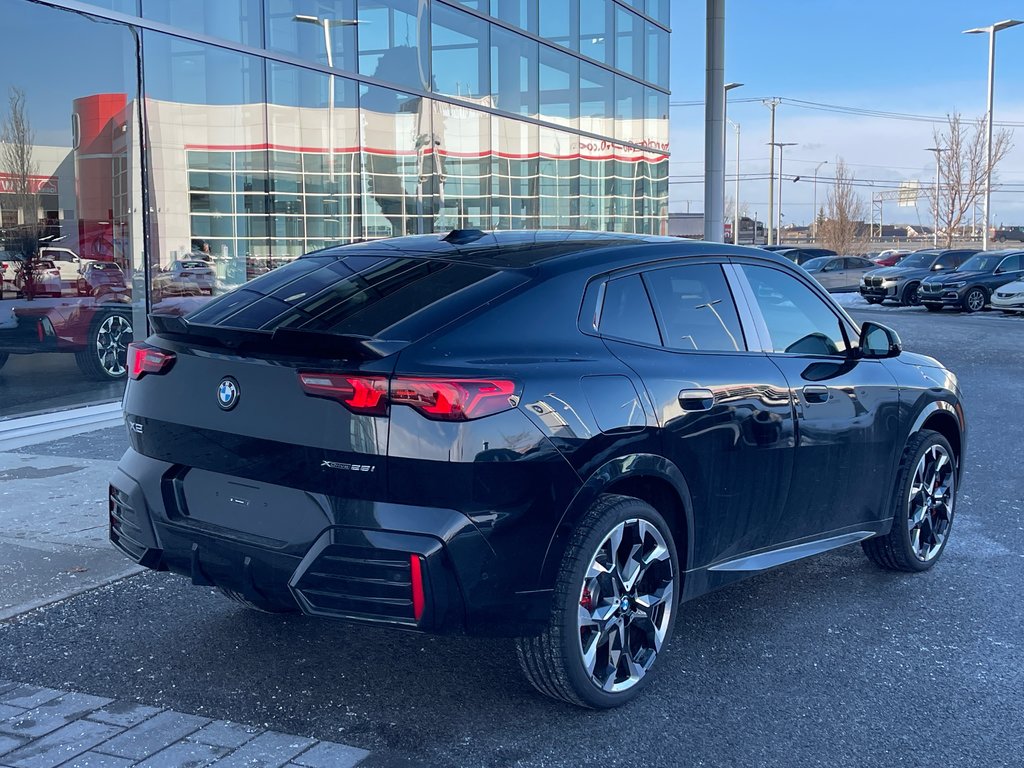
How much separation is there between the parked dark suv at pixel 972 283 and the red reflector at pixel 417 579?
87.0 feet

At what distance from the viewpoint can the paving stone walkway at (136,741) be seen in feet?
11.4

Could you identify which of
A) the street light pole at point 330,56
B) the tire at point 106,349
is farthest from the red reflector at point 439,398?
the street light pole at point 330,56

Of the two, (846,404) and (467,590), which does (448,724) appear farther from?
(846,404)

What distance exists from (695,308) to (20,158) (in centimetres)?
833

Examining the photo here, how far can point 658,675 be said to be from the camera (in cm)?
429

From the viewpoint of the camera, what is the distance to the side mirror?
5.25 m

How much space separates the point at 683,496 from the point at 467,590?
104 centimetres

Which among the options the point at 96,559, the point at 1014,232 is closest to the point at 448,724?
the point at 96,559

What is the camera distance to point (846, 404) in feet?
16.4

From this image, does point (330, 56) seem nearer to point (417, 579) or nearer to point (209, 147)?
point (209, 147)

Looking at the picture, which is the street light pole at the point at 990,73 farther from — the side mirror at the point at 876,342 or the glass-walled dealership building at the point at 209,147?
the side mirror at the point at 876,342

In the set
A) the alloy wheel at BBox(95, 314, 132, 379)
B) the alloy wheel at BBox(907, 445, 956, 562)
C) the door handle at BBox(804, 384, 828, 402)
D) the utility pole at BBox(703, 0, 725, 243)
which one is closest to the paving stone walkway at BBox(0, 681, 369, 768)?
the door handle at BBox(804, 384, 828, 402)

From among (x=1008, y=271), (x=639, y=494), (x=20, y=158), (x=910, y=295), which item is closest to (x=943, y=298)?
(x=910, y=295)

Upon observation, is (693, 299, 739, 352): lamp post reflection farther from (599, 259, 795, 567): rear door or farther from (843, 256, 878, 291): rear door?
(843, 256, 878, 291): rear door
